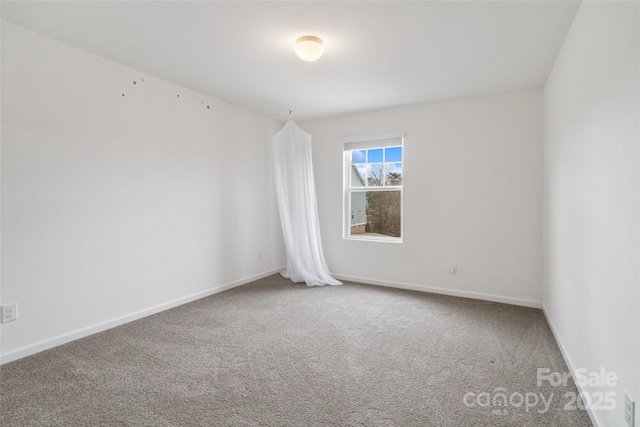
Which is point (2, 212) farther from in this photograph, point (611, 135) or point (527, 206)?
point (527, 206)

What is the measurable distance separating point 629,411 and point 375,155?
351cm

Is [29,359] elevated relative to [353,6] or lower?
lower

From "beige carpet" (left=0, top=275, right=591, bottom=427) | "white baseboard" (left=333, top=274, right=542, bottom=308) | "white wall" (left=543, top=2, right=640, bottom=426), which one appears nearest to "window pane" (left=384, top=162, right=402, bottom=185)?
"white baseboard" (left=333, top=274, right=542, bottom=308)

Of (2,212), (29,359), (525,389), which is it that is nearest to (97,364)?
(29,359)

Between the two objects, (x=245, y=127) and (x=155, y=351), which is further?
(x=245, y=127)

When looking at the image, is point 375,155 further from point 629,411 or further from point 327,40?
point 629,411

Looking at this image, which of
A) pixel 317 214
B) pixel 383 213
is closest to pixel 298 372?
pixel 317 214

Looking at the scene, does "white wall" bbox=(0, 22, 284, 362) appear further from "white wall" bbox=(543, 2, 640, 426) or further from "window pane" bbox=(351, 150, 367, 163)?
"white wall" bbox=(543, 2, 640, 426)

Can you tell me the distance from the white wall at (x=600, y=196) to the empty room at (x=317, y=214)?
19 millimetres

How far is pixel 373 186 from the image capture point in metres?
4.39

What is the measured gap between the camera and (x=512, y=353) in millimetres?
2357

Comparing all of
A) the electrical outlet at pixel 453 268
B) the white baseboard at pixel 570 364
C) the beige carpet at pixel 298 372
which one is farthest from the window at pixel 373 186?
the white baseboard at pixel 570 364

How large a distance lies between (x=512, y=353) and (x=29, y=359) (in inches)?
137

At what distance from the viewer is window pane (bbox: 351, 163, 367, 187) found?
14.7 ft
